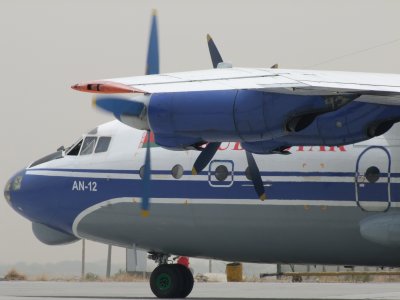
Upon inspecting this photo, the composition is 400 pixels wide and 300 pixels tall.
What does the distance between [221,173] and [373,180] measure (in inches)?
154

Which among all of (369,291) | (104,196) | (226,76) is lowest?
(369,291)

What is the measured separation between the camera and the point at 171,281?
30.4 m

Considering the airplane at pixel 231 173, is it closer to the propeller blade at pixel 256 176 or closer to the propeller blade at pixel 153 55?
the propeller blade at pixel 256 176

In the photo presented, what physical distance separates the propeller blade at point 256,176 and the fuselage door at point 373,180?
2257 mm

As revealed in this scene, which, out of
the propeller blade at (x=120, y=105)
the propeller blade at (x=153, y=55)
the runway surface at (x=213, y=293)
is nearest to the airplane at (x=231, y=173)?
the propeller blade at (x=120, y=105)

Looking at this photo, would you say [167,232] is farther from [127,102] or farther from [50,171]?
[127,102]

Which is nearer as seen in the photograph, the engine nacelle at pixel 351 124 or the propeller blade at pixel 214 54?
the engine nacelle at pixel 351 124

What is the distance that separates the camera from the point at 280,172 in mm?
28250

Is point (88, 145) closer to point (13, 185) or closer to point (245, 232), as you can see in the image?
point (13, 185)

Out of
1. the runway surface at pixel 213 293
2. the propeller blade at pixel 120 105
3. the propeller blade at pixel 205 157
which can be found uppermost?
the propeller blade at pixel 120 105

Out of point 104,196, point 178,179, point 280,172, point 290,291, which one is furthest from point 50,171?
point 290,291

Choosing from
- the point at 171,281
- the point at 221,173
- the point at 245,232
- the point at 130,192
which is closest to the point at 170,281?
the point at 171,281

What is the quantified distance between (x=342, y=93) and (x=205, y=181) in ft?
24.3

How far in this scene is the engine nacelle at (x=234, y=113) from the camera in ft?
73.9
